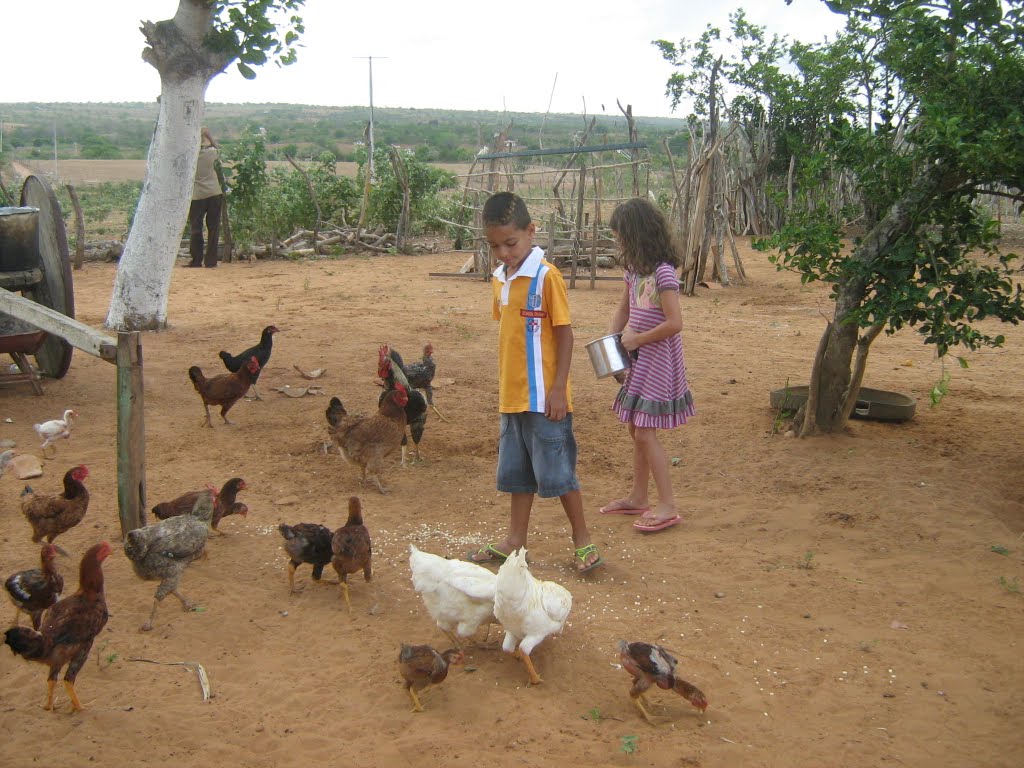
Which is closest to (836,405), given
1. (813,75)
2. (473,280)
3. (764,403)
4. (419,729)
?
(764,403)

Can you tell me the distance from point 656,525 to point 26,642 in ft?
10.9

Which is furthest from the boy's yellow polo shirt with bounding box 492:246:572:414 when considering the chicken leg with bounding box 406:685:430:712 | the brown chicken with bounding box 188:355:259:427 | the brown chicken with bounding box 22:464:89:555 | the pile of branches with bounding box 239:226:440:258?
the pile of branches with bounding box 239:226:440:258

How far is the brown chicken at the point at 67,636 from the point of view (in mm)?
3352

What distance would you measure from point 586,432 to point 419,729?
387 cm

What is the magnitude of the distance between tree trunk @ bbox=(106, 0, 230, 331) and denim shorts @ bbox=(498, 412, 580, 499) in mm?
5309

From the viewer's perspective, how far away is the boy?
13.8 ft

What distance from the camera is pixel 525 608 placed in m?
3.63

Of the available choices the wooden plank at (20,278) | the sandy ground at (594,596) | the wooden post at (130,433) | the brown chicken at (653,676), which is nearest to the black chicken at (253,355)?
the sandy ground at (594,596)

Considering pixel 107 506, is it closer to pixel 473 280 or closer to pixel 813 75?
pixel 473 280

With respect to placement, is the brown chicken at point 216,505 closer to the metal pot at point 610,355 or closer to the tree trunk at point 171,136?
the metal pot at point 610,355

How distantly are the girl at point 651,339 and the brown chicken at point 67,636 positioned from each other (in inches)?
117

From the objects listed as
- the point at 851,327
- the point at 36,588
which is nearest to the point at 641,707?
the point at 36,588

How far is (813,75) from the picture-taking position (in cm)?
2072

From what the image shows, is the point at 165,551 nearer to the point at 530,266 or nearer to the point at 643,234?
the point at 530,266
